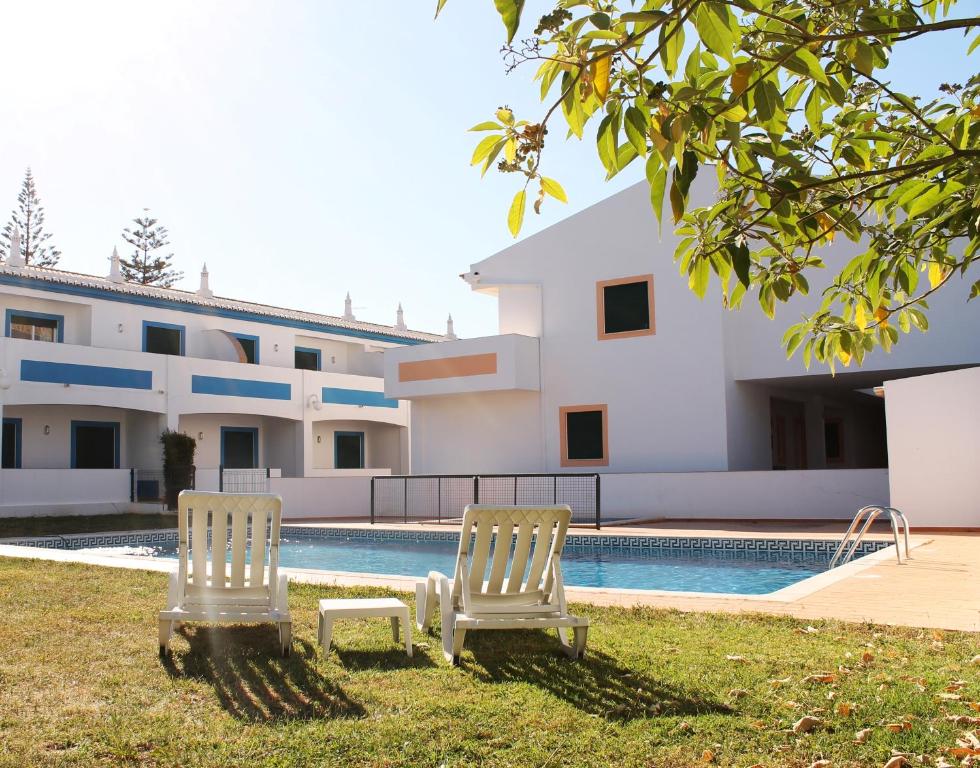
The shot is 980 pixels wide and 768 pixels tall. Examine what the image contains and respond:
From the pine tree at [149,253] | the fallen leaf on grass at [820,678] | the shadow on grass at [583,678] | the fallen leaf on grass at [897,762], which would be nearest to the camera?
the fallen leaf on grass at [897,762]

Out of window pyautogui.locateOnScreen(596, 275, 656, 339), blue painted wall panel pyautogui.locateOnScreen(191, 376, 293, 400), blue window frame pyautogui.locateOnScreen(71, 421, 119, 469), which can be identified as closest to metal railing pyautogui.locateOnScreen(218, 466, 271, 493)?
blue painted wall panel pyautogui.locateOnScreen(191, 376, 293, 400)

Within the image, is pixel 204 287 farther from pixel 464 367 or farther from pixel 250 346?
pixel 464 367

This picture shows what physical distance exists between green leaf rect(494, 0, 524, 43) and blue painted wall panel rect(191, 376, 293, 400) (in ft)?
88.7

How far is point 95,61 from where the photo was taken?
9.06 metres

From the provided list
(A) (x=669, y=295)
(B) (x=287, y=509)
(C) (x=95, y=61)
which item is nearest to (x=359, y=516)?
(B) (x=287, y=509)

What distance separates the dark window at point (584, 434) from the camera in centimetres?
2220

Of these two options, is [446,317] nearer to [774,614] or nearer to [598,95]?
[774,614]

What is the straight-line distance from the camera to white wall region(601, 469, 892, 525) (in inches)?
716

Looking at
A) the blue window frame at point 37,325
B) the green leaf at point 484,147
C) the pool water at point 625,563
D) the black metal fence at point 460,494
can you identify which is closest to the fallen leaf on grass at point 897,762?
the green leaf at point 484,147

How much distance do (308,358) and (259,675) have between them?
28716mm

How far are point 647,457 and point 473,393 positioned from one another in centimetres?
485

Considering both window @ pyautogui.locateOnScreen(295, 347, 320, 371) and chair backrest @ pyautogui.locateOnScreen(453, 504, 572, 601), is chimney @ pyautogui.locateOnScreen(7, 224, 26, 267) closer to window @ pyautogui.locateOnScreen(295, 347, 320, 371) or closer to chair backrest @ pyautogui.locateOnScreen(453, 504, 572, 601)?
window @ pyautogui.locateOnScreen(295, 347, 320, 371)

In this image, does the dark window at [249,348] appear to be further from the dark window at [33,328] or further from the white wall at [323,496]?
the white wall at [323,496]

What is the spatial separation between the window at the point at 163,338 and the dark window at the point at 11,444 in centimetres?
432
